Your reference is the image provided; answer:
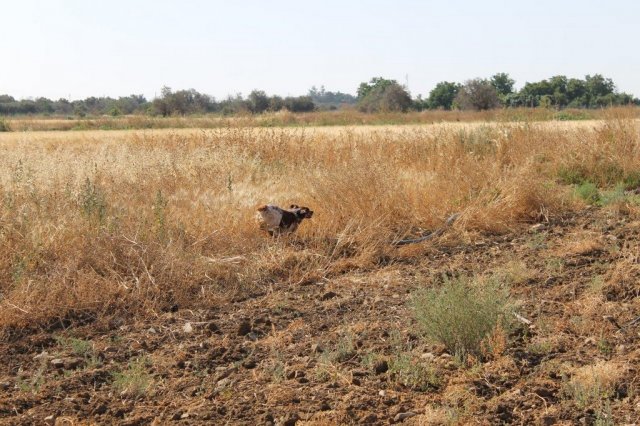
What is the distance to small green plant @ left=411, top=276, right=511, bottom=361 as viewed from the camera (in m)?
4.66

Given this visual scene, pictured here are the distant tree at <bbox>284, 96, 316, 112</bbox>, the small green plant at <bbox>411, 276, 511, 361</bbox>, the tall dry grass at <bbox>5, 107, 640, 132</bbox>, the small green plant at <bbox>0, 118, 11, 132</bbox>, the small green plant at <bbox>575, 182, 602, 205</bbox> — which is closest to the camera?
the small green plant at <bbox>411, 276, 511, 361</bbox>

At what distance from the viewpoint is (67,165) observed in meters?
10.4

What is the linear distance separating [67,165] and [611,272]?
23.1 feet

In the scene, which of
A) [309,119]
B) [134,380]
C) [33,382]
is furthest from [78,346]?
[309,119]

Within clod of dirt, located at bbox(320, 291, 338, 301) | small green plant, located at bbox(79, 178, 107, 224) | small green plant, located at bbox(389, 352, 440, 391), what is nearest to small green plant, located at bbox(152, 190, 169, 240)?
small green plant, located at bbox(79, 178, 107, 224)

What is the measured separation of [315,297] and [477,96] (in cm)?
4579

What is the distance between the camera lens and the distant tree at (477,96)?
49.2m

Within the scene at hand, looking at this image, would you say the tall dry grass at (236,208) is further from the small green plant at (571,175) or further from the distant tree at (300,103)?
the distant tree at (300,103)

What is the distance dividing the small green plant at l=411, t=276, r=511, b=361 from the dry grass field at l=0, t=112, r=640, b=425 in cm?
1

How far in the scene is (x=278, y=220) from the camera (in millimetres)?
7953

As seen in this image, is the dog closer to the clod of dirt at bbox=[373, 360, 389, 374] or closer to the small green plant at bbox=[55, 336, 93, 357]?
the small green plant at bbox=[55, 336, 93, 357]

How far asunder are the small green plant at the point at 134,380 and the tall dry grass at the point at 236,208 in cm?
125

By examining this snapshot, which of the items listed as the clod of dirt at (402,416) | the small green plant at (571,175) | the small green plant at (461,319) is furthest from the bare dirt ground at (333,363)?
the small green plant at (571,175)

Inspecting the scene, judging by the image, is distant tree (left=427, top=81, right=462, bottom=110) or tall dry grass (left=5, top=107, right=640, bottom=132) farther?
distant tree (left=427, top=81, right=462, bottom=110)
